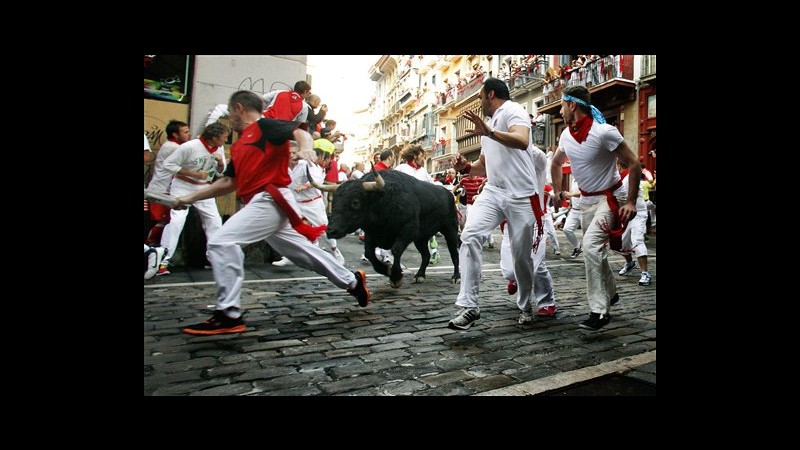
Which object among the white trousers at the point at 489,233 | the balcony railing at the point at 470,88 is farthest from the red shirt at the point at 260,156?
the balcony railing at the point at 470,88

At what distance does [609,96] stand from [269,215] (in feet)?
79.6

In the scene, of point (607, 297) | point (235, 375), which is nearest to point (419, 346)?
point (235, 375)

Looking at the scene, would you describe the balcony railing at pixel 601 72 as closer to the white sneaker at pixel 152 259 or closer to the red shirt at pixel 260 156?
the red shirt at pixel 260 156

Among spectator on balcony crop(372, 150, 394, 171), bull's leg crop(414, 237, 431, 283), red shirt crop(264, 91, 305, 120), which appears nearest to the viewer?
red shirt crop(264, 91, 305, 120)

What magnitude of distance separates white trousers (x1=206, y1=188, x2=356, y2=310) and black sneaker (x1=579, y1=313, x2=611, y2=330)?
2.06 metres

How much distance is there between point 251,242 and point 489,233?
200 centimetres

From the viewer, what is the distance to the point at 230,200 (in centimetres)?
845

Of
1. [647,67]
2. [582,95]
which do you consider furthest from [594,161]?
[647,67]

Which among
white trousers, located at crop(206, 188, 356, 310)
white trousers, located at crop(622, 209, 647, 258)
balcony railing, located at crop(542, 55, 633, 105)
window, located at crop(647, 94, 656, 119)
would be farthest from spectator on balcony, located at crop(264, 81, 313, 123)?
window, located at crop(647, 94, 656, 119)

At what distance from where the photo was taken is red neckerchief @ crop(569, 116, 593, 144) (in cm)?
425

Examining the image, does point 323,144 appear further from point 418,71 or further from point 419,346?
point 418,71

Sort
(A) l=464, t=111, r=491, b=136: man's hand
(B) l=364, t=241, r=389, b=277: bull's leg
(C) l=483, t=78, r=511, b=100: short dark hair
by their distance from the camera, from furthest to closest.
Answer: (B) l=364, t=241, r=389, b=277: bull's leg < (C) l=483, t=78, r=511, b=100: short dark hair < (A) l=464, t=111, r=491, b=136: man's hand

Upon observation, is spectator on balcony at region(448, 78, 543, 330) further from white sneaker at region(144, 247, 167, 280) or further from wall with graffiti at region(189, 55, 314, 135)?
Result: wall with graffiti at region(189, 55, 314, 135)

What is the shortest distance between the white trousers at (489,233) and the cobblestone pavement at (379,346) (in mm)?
356
